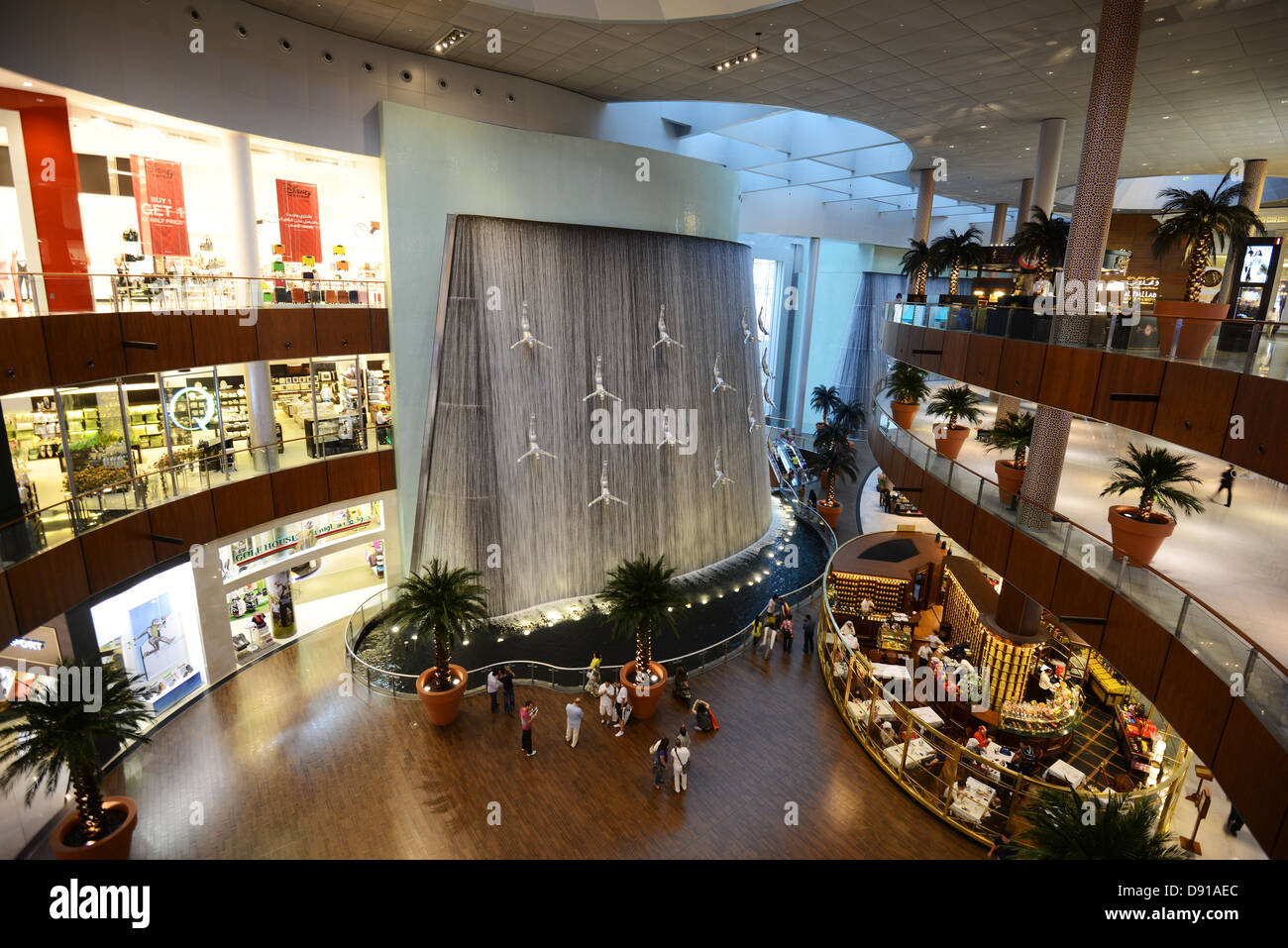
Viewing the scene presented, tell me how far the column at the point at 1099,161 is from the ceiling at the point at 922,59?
4.48ft

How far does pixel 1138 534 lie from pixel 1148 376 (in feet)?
8.37

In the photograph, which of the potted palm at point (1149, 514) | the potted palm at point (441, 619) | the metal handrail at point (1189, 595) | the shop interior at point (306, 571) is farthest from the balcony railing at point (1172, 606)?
the shop interior at point (306, 571)

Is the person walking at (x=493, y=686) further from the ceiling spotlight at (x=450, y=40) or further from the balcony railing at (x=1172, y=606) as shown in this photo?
the ceiling spotlight at (x=450, y=40)

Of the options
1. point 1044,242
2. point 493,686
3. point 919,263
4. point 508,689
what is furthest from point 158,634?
point 919,263

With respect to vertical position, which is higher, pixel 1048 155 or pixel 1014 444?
pixel 1048 155

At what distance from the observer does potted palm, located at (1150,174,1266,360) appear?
27.8 ft

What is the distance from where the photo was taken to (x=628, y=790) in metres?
11.0

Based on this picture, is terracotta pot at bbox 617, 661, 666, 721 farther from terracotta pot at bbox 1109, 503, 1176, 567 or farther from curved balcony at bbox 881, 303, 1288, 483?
curved balcony at bbox 881, 303, 1288, 483

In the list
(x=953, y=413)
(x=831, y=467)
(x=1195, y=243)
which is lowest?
(x=831, y=467)

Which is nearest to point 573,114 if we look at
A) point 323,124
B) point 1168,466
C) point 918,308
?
point 323,124

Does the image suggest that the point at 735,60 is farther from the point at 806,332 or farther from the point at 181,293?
the point at 806,332

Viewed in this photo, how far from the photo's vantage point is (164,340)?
37.2 ft

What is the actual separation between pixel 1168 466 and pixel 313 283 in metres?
16.3

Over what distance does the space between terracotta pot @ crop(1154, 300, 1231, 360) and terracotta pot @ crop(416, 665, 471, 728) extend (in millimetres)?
12643
